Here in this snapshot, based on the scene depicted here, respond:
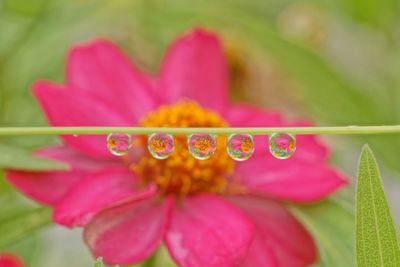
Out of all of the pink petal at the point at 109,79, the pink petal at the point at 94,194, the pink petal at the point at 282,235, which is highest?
the pink petal at the point at 109,79

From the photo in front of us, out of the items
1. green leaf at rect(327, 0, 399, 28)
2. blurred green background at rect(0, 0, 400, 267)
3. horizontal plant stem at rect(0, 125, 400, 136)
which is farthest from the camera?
green leaf at rect(327, 0, 399, 28)

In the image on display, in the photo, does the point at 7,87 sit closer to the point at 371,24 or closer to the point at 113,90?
the point at 113,90

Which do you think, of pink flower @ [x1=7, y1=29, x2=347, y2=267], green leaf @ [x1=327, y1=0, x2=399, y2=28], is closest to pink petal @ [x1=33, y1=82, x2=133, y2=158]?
pink flower @ [x1=7, y1=29, x2=347, y2=267]

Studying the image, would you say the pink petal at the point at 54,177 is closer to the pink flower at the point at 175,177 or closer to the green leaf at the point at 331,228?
the pink flower at the point at 175,177

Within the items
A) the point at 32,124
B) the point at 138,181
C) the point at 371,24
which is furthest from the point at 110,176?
the point at 371,24

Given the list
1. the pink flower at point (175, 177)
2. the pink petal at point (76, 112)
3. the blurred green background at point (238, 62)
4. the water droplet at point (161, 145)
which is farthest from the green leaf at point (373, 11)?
the water droplet at point (161, 145)

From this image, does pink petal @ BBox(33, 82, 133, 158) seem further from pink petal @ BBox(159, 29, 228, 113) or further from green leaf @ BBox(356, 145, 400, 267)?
green leaf @ BBox(356, 145, 400, 267)

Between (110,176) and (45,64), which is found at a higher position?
(45,64)
